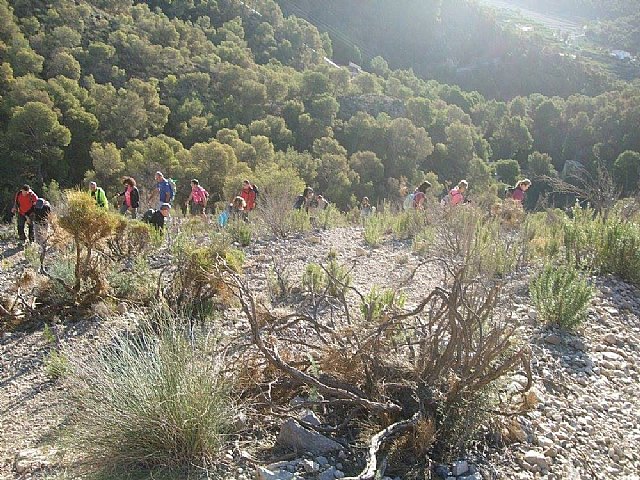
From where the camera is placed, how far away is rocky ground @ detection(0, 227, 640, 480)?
2707 millimetres

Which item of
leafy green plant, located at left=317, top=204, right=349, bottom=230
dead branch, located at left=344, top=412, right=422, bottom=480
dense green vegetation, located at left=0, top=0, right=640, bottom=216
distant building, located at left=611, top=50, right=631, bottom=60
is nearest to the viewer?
dead branch, located at left=344, top=412, right=422, bottom=480

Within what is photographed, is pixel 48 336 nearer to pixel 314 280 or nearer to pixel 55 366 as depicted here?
pixel 55 366

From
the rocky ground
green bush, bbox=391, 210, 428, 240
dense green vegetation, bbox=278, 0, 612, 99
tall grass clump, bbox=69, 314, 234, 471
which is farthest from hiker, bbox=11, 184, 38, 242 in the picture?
dense green vegetation, bbox=278, 0, 612, 99

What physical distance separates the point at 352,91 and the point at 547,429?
43.6 m

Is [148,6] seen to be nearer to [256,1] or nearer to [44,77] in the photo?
[256,1]

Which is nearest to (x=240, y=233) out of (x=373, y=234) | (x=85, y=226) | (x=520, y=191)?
(x=373, y=234)

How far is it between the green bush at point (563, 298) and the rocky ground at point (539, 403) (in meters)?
0.12

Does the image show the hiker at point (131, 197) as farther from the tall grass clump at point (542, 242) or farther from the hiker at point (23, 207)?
the tall grass clump at point (542, 242)

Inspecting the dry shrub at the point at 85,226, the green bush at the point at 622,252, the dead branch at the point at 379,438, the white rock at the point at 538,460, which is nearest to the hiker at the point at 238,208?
the dry shrub at the point at 85,226

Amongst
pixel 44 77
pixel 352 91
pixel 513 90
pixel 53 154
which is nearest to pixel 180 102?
pixel 44 77

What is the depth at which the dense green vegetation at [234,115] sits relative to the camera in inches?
967

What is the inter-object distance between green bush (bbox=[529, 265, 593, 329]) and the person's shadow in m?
7.02

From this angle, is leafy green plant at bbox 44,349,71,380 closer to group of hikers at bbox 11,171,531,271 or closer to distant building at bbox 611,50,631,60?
group of hikers at bbox 11,171,531,271

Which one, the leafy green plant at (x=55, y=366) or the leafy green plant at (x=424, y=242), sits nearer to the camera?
the leafy green plant at (x=55, y=366)
